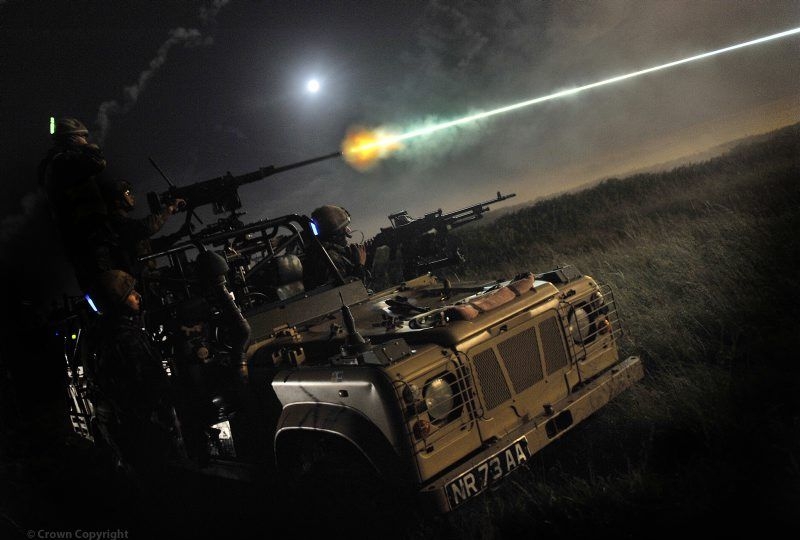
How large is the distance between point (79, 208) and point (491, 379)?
4.07 meters

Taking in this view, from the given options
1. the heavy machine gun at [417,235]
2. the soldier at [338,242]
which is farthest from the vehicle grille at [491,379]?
the heavy machine gun at [417,235]

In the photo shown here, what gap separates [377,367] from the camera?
290cm

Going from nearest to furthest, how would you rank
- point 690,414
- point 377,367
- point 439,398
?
1. point 377,367
2. point 439,398
3. point 690,414

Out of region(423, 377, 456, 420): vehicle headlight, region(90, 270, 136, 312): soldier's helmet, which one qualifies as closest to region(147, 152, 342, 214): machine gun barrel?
region(90, 270, 136, 312): soldier's helmet

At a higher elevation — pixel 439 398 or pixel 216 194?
pixel 216 194

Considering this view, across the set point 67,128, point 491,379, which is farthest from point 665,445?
point 67,128

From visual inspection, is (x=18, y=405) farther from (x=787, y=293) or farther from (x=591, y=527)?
(x=787, y=293)

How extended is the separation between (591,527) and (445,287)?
90.0 inches

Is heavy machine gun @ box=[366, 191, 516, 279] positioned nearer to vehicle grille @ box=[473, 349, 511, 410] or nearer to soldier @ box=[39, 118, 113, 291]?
soldier @ box=[39, 118, 113, 291]

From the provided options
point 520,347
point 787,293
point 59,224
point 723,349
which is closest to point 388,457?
point 520,347

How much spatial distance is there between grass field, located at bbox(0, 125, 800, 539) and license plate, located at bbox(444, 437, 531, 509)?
266 mm

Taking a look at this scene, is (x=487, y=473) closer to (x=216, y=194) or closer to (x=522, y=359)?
(x=522, y=359)

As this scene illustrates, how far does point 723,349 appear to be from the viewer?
15.3 feet

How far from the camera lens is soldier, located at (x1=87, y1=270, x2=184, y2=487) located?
463 centimetres
